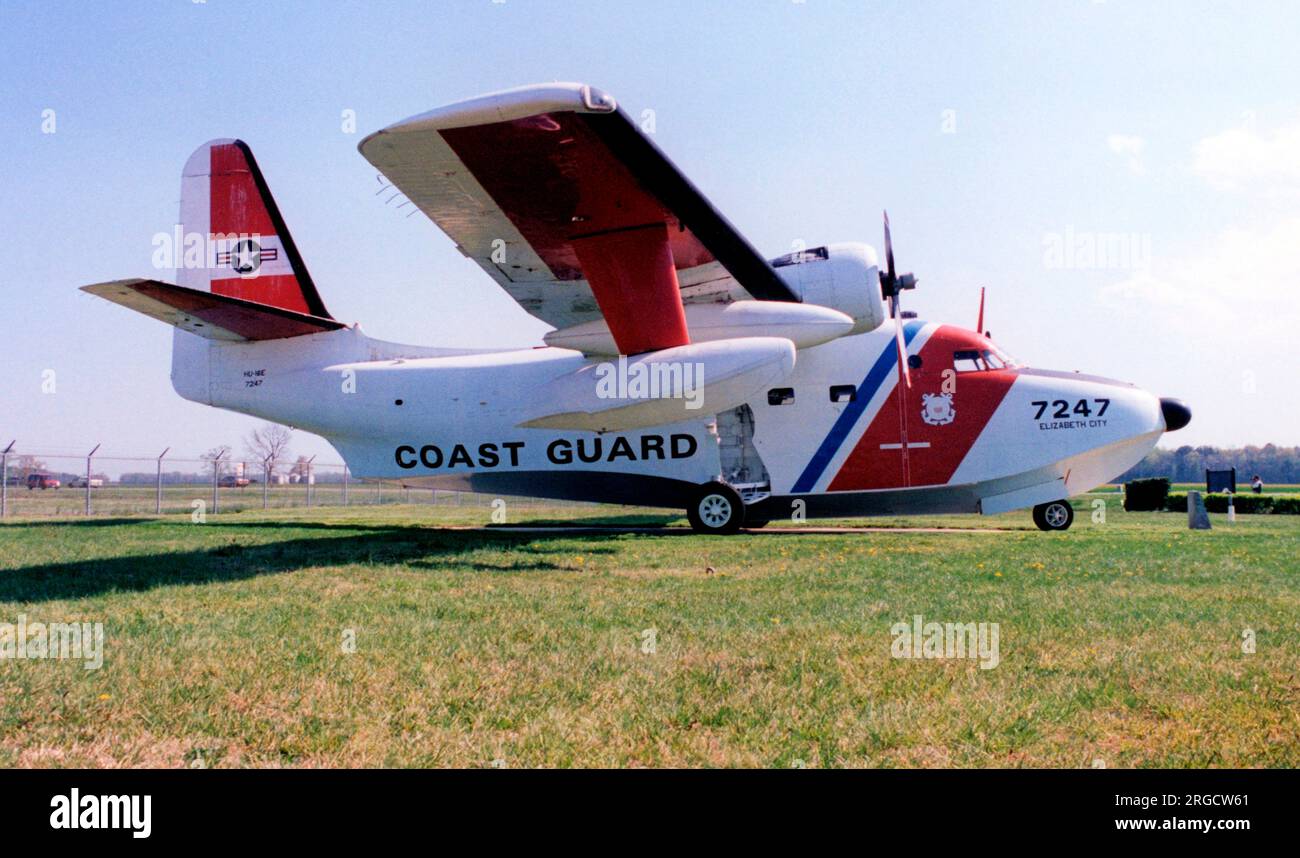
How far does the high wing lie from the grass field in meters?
4.62

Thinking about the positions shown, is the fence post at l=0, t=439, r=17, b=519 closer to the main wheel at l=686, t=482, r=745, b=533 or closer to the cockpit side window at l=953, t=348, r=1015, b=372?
the main wheel at l=686, t=482, r=745, b=533

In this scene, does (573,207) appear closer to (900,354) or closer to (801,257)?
(801,257)

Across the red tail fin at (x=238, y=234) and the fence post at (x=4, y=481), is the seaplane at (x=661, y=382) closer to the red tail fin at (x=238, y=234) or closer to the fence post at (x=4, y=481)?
the red tail fin at (x=238, y=234)

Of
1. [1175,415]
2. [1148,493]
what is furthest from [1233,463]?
[1175,415]

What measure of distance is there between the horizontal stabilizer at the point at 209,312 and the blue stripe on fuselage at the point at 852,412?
9.02m

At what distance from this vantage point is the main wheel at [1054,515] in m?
15.2

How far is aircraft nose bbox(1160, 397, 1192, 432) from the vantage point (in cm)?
1495

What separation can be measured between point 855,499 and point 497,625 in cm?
1056

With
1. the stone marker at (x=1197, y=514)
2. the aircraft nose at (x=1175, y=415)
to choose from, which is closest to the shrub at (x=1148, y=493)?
the stone marker at (x=1197, y=514)

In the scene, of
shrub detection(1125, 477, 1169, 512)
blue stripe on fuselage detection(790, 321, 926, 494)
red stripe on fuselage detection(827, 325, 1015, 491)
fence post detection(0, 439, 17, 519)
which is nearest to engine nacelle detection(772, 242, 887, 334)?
blue stripe on fuselage detection(790, 321, 926, 494)

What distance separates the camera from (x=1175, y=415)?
49.2 ft

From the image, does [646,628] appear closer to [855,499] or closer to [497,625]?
[497,625]

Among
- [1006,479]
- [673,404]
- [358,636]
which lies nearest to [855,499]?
[1006,479]
